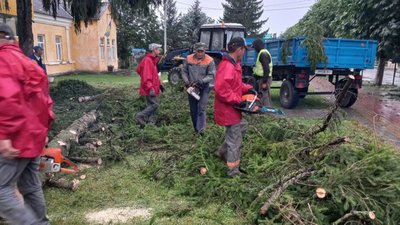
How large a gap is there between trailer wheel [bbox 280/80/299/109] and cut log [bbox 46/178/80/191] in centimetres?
736

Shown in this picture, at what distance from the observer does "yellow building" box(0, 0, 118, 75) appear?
76.7 ft

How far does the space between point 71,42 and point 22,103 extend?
26482mm

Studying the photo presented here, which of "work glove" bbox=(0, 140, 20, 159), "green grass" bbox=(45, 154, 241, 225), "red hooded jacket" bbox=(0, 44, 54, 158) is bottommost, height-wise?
"green grass" bbox=(45, 154, 241, 225)

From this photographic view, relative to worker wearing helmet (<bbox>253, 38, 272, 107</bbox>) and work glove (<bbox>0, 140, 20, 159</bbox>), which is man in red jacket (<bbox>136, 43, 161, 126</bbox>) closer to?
worker wearing helmet (<bbox>253, 38, 272, 107</bbox>)

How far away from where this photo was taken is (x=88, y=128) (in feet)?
24.4

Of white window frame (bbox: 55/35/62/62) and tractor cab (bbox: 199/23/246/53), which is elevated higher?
tractor cab (bbox: 199/23/246/53)

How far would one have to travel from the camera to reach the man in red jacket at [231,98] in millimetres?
4508

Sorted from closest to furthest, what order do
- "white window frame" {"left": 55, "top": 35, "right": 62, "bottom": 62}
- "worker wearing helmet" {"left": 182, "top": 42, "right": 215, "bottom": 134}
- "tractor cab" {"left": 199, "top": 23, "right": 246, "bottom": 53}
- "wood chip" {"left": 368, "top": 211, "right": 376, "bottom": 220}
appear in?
"wood chip" {"left": 368, "top": 211, "right": 376, "bottom": 220} → "worker wearing helmet" {"left": 182, "top": 42, "right": 215, "bottom": 134} → "tractor cab" {"left": 199, "top": 23, "right": 246, "bottom": 53} → "white window frame" {"left": 55, "top": 35, "right": 62, "bottom": 62}

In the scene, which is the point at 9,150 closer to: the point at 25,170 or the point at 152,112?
the point at 25,170

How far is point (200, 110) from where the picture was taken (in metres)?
7.05

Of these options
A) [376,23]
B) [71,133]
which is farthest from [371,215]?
[376,23]

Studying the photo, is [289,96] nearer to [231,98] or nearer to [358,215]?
[231,98]

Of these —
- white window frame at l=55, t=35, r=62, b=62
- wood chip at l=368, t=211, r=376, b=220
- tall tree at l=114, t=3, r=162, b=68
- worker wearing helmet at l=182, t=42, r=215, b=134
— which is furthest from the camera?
tall tree at l=114, t=3, r=162, b=68

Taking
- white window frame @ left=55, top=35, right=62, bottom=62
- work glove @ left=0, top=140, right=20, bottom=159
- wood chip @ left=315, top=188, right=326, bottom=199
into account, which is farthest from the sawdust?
white window frame @ left=55, top=35, right=62, bottom=62
